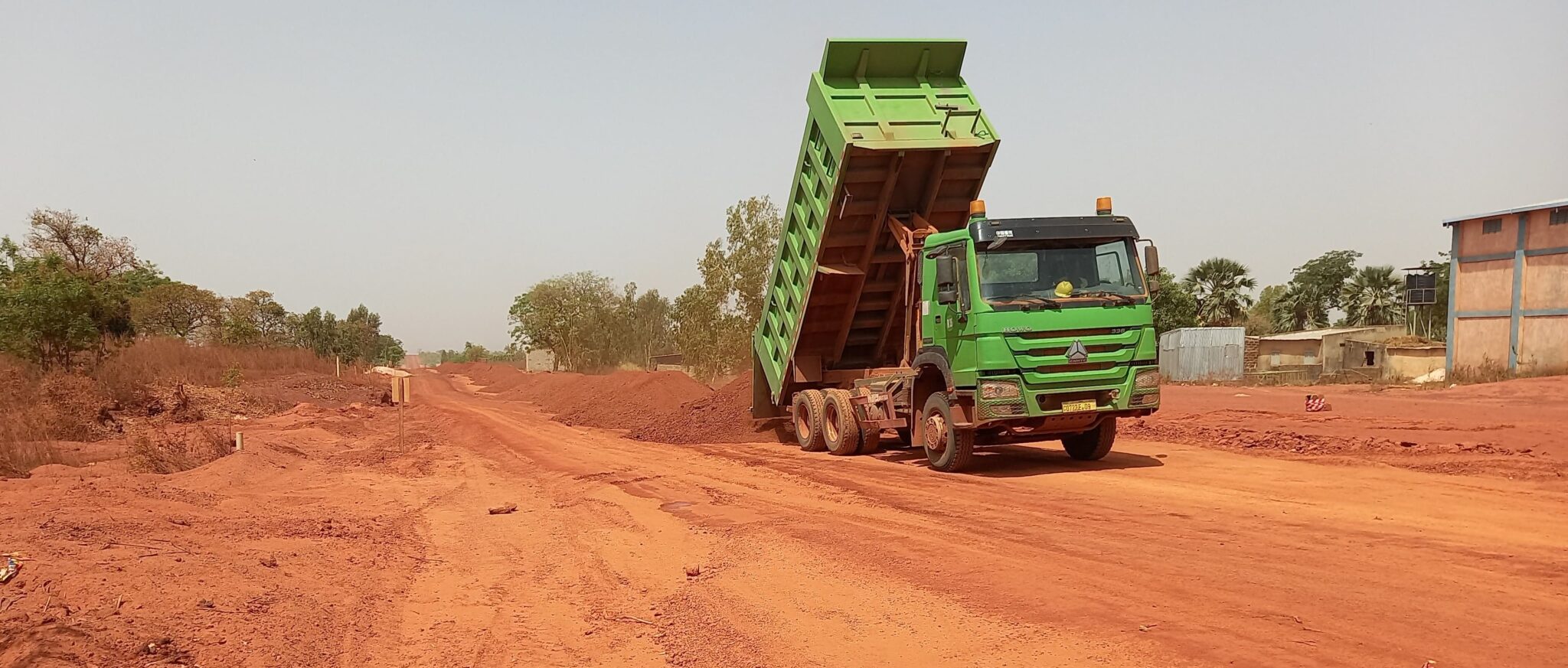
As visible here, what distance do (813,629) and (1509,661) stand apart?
314 centimetres

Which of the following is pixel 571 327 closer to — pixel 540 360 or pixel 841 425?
pixel 540 360

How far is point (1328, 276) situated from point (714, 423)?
173 ft

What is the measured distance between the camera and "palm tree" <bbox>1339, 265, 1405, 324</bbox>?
47531 millimetres

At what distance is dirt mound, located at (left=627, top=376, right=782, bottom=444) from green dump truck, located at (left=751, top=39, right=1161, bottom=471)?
1011 mm

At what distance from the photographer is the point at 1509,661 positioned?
4.03m

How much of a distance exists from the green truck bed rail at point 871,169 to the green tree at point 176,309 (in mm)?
40003

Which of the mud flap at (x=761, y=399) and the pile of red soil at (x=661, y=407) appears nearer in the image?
the mud flap at (x=761, y=399)

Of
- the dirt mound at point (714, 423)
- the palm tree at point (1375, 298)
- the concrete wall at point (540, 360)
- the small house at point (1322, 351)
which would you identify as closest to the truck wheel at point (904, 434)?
the dirt mound at point (714, 423)

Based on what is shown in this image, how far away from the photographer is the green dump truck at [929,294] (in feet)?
→ 32.4

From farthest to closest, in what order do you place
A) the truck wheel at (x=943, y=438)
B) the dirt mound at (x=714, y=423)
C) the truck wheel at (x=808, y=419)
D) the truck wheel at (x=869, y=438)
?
the dirt mound at (x=714, y=423)
the truck wheel at (x=808, y=419)
the truck wheel at (x=869, y=438)
the truck wheel at (x=943, y=438)

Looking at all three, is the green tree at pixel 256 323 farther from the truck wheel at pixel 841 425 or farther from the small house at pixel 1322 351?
the small house at pixel 1322 351

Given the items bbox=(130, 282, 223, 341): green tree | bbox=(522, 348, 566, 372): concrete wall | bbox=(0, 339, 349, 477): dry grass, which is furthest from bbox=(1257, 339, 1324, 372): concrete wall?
bbox=(130, 282, 223, 341): green tree

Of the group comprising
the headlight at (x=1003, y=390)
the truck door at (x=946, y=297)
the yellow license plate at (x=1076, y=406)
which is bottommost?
the yellow license plate at (x=1076, y=406)

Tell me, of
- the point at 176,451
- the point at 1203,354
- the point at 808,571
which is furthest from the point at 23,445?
the point at 1203,354
